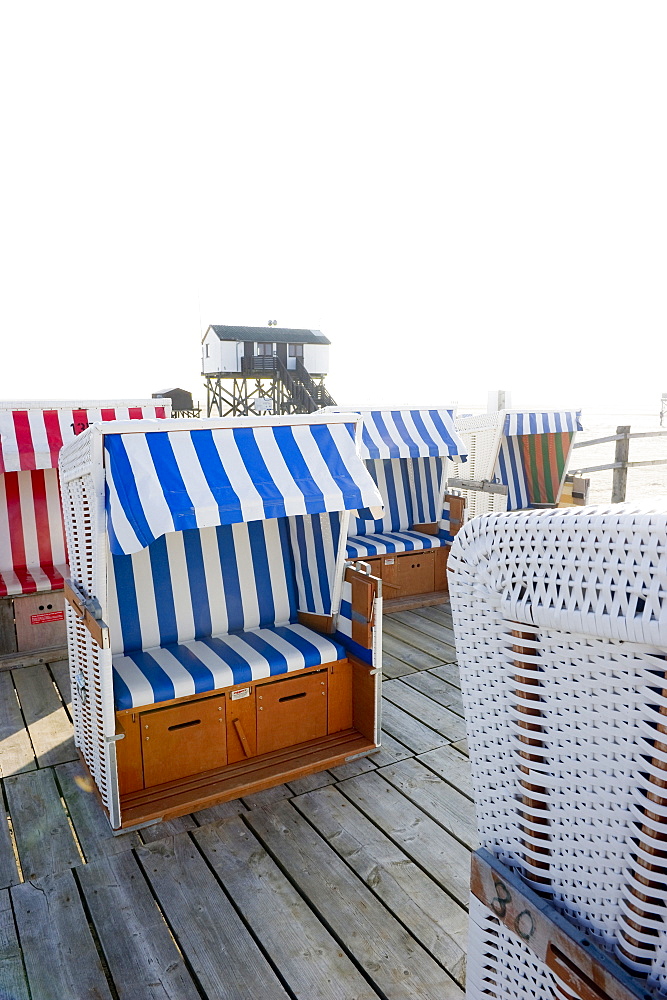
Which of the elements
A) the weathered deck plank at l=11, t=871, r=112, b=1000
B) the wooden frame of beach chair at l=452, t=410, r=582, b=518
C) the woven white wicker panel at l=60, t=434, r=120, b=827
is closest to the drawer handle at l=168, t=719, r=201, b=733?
the woven white wicker panel at l=60, t=434, r=120, b=827

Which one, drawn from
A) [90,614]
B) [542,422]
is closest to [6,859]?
[90,614]

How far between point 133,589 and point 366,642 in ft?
4.59

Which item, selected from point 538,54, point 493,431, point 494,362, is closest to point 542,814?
point 493,431

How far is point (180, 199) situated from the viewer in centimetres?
7625

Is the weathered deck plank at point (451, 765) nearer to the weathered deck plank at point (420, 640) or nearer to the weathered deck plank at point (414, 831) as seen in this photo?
the weathered deck plank at point (414, 831)

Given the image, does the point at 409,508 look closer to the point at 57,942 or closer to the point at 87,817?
the point at 87,817

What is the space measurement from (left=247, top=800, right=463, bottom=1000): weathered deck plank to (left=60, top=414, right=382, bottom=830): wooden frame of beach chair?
1.18 feet

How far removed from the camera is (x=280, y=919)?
266 centimetres

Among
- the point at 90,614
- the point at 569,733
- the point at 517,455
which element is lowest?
the point at 90,614

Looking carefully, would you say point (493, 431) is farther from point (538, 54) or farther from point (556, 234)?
point (556, 234)

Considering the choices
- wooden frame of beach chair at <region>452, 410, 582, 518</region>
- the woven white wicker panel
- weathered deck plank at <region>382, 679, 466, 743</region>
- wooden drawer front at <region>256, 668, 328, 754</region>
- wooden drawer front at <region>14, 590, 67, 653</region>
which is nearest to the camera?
the woven white wicker panel

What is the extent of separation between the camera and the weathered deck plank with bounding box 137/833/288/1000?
2.37 m

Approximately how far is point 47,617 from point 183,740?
2.39m

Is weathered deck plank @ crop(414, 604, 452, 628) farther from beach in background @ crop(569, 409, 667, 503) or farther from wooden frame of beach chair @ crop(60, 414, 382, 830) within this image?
wooden frame of beach chair @ crop(60, 414, 382, 830)
